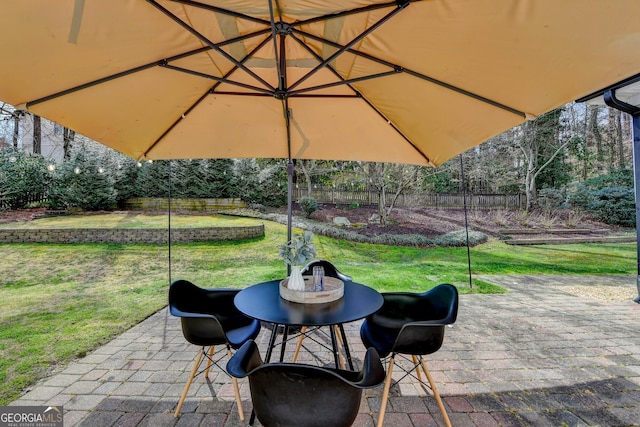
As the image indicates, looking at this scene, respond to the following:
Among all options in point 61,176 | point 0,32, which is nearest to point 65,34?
point 0,32

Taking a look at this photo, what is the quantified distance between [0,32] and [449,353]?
345 centimetres

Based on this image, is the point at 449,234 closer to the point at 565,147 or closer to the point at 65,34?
the point at 565,147

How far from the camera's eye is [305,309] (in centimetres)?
178

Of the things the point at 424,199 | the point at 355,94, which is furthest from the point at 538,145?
the point at 355,94

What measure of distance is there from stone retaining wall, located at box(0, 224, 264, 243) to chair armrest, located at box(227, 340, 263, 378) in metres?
6.39

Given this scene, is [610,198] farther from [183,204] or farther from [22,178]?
[22,178]

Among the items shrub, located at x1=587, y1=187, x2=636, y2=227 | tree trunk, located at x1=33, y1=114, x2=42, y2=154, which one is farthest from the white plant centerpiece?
tree trunk, located at x1=33, y1=114, x2=42, y2=154

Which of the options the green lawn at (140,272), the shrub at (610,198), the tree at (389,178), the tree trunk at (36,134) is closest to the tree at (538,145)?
the shrub at (610,198)

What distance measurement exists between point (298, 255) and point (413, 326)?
83 centimetres

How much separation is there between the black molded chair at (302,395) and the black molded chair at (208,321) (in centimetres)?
74

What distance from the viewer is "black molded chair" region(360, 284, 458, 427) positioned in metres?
1.73

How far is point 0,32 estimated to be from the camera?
128 centimetres

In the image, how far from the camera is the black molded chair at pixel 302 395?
1.07 meters

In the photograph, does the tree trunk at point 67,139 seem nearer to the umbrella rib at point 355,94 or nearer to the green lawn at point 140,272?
the green lawn at point 140,272
